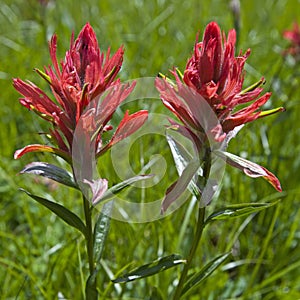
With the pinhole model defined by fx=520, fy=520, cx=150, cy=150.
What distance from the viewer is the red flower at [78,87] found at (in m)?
0.72

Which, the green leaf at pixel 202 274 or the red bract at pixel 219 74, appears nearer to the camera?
the red bract at pixel 219 74

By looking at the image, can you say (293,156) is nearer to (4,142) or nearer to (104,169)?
(104,169)

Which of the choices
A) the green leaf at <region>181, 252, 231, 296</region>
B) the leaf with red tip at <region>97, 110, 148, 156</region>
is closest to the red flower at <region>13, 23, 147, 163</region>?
the leaf with red tip at <region>97, 110, 148, 156</region>

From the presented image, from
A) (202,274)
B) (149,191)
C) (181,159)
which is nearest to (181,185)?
(181,159)

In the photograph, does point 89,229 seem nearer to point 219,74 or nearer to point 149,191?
point 219,74

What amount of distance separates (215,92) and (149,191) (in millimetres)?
612

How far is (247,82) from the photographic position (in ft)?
6.19

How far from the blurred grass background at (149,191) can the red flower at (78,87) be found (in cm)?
33

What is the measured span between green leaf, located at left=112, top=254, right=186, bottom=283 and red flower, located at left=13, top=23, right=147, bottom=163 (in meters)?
0.20

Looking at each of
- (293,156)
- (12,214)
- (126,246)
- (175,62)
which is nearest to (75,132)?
(126,246)

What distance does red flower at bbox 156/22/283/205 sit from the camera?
2.30 feet

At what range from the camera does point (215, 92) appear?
69 centimetres

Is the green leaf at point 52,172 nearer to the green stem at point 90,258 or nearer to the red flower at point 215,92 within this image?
the green stem at point 90,258

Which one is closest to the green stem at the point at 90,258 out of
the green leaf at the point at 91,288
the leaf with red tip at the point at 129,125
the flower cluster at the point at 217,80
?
the green leaf at the point at 91,288
